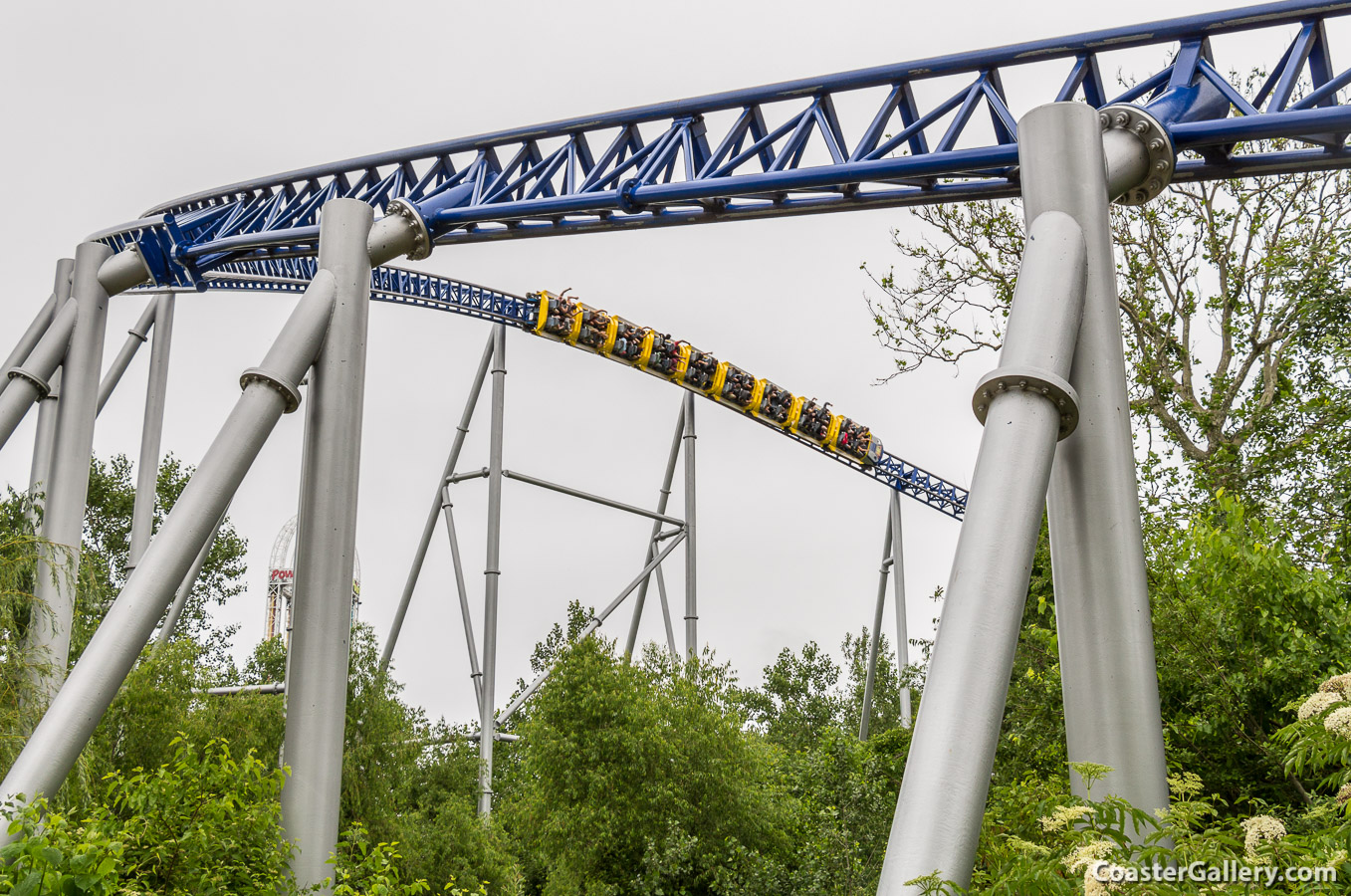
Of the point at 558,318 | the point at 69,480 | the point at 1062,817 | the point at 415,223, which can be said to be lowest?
the point at 1062,817

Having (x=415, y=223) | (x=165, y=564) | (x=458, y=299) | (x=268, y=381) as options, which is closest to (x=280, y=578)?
(x=458, y=299)

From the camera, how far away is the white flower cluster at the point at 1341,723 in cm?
268

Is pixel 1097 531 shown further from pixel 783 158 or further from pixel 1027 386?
pixel 783 158

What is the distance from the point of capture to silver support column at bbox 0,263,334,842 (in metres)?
4.29

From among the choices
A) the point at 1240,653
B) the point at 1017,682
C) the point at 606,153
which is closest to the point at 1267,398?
the point at 1017,682

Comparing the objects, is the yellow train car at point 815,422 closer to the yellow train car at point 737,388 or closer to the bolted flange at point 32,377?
the yellow train car at point 737,388

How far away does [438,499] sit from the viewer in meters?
16.2

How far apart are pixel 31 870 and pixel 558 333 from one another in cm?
1408

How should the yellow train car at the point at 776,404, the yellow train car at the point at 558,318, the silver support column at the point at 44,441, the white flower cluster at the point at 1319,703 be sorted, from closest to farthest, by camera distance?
the white flower cluster at the point at 1319,703 < the silver support column at the point at 44,441 < the yellow train car at the point at 558,318 < the yellow train car at the point at 776,404

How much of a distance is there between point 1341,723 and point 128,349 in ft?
38.0

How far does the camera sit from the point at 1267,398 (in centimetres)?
1056

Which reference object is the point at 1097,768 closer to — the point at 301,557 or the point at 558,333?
the point at 301,557

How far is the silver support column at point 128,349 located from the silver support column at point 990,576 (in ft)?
31.6

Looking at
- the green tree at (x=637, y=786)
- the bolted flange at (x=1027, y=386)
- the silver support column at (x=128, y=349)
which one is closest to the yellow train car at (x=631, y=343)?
the green tree at (x=637, y=786)
